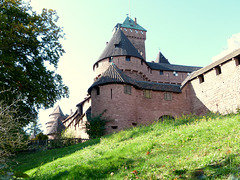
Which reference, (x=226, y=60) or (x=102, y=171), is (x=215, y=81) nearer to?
(x=226, y=60)

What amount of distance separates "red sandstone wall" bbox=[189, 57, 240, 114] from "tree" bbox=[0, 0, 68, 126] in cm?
1347

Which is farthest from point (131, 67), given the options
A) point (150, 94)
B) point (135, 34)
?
point (135, 34)

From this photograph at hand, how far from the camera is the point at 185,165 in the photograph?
6.89 m

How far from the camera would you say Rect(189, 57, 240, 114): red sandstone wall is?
21953 mm

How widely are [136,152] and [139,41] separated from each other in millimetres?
41346

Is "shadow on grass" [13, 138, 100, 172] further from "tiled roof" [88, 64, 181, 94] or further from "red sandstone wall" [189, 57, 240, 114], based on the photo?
"red sandstone wall" [189, 57, 240, 114]

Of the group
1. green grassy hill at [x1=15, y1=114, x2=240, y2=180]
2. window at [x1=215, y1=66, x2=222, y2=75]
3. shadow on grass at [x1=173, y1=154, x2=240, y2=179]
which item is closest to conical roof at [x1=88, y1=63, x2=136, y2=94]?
window at [x1=215, y1=66, x2=222, y2=75]

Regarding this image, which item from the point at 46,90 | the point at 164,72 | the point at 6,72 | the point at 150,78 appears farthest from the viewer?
the point at 164,72

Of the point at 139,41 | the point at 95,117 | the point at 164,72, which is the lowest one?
the point at 95,117

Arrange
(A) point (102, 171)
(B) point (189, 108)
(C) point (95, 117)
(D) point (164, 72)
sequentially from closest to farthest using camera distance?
(A) point (102, 171) < (C) point (95, 117) < (B) point (189, 108) < (D) point (164, 72)

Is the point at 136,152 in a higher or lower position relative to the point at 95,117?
lower

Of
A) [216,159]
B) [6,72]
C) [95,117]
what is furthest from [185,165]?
[95,117]

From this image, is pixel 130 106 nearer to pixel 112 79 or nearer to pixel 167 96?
pixel 112 79

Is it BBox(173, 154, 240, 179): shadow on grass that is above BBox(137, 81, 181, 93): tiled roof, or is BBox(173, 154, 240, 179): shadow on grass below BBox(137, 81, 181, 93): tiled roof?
below
